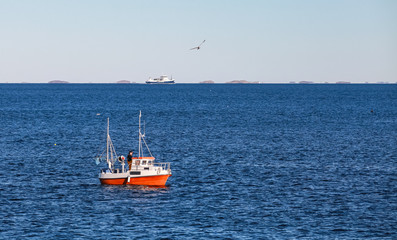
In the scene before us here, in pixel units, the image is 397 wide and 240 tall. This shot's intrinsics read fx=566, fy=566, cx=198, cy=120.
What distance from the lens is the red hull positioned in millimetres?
65562

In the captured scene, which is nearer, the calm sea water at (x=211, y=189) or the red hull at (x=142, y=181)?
the calm sea water at (x=211, y=189)

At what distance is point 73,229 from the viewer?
158 feet

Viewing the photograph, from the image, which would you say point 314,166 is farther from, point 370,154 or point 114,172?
point 114,172

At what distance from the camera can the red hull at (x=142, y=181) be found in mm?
65562

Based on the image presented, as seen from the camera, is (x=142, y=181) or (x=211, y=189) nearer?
(x=211, y=189)

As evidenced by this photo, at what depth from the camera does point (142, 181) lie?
6581 cm

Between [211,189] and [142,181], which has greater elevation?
[142,181]

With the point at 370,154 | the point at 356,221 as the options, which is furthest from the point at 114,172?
the point at 370,154

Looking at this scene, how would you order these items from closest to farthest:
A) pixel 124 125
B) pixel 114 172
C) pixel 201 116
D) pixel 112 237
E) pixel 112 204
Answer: pixel 112 237
pixel 112 204
pixel 114 172
pixel 124 125
pixel 201 116

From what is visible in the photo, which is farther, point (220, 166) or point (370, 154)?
point (370, 154)

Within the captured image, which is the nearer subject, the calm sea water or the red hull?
the calm sea water

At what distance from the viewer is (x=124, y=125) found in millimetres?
141250

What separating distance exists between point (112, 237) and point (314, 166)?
133 ft

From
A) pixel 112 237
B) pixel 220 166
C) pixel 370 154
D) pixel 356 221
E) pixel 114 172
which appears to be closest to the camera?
pixel 112 237
